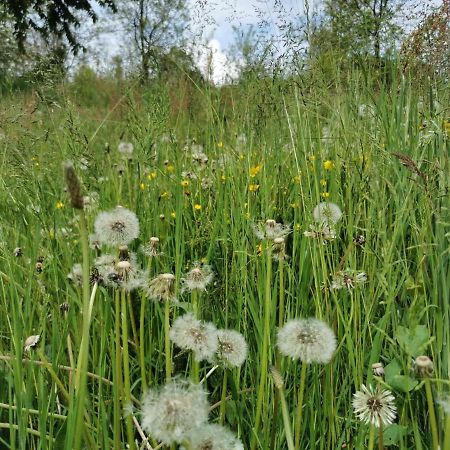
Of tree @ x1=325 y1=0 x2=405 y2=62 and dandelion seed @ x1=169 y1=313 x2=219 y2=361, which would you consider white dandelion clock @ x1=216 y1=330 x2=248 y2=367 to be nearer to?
dandelion seed @ x1=169 y1=313 x2=219 y2=361

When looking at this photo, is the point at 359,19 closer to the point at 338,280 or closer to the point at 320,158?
the point at 320,158

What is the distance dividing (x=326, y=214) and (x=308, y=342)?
0.62 meters

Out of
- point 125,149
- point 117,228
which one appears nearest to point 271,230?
point 117,228

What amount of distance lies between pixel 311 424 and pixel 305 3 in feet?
4.06

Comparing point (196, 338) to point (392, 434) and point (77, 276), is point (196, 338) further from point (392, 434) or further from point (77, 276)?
point (77, 276)

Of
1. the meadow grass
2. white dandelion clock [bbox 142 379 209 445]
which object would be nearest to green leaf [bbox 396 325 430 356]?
the meadow grass

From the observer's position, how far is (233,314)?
1358 millimetres

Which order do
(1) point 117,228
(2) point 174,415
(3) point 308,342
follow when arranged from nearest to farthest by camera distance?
(2) point 174,415
(3) point 308,342
(1) point 117,228

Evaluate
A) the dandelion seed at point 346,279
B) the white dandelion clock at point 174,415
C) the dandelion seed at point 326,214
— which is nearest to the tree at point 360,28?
the dandelion seed at point 326,214

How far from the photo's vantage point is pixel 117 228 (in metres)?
1.11

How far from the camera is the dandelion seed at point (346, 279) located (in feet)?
3.80

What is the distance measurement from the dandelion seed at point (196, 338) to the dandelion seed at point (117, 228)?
0.84 feet

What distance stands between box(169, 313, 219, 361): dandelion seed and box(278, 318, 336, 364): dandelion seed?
4.5 inches

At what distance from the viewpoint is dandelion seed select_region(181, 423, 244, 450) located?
62 cm
